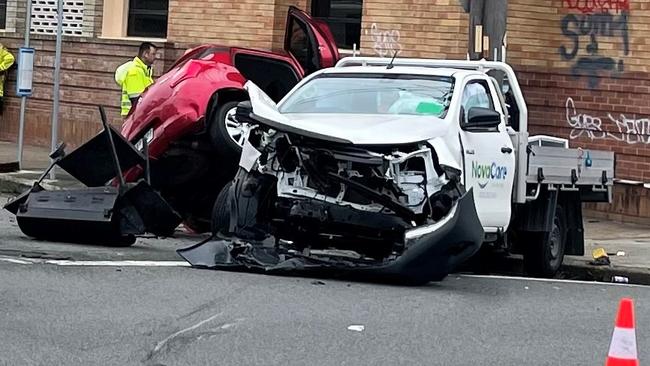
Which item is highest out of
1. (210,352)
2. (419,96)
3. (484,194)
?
(419,96)

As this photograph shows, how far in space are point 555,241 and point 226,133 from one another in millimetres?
3369

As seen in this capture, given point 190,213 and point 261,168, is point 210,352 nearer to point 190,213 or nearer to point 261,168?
point 261,168

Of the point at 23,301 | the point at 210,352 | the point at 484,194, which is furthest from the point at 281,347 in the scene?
the point at 484,194

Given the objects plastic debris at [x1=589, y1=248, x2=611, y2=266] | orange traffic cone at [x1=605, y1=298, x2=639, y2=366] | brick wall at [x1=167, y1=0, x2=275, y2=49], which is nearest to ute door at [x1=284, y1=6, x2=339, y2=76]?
plastic debris at [x1=589, y1=248, x2=611, y2=266]

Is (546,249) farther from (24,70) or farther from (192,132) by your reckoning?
(24,70)

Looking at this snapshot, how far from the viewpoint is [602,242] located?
14.9 m

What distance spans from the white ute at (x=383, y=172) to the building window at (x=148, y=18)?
9.67m

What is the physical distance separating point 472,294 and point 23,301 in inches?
139

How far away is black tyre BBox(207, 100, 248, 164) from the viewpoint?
12.6 m

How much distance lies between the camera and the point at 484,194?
1111 cm

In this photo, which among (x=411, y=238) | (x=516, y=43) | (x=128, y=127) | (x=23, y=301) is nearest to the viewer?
(x=23, y=301)

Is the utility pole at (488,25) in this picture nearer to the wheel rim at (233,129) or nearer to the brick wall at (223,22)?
the wheel rim at (233,129)

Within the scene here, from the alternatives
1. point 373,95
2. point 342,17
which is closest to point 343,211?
point 373,95

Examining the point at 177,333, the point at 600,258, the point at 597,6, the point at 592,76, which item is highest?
the point at 597,6
